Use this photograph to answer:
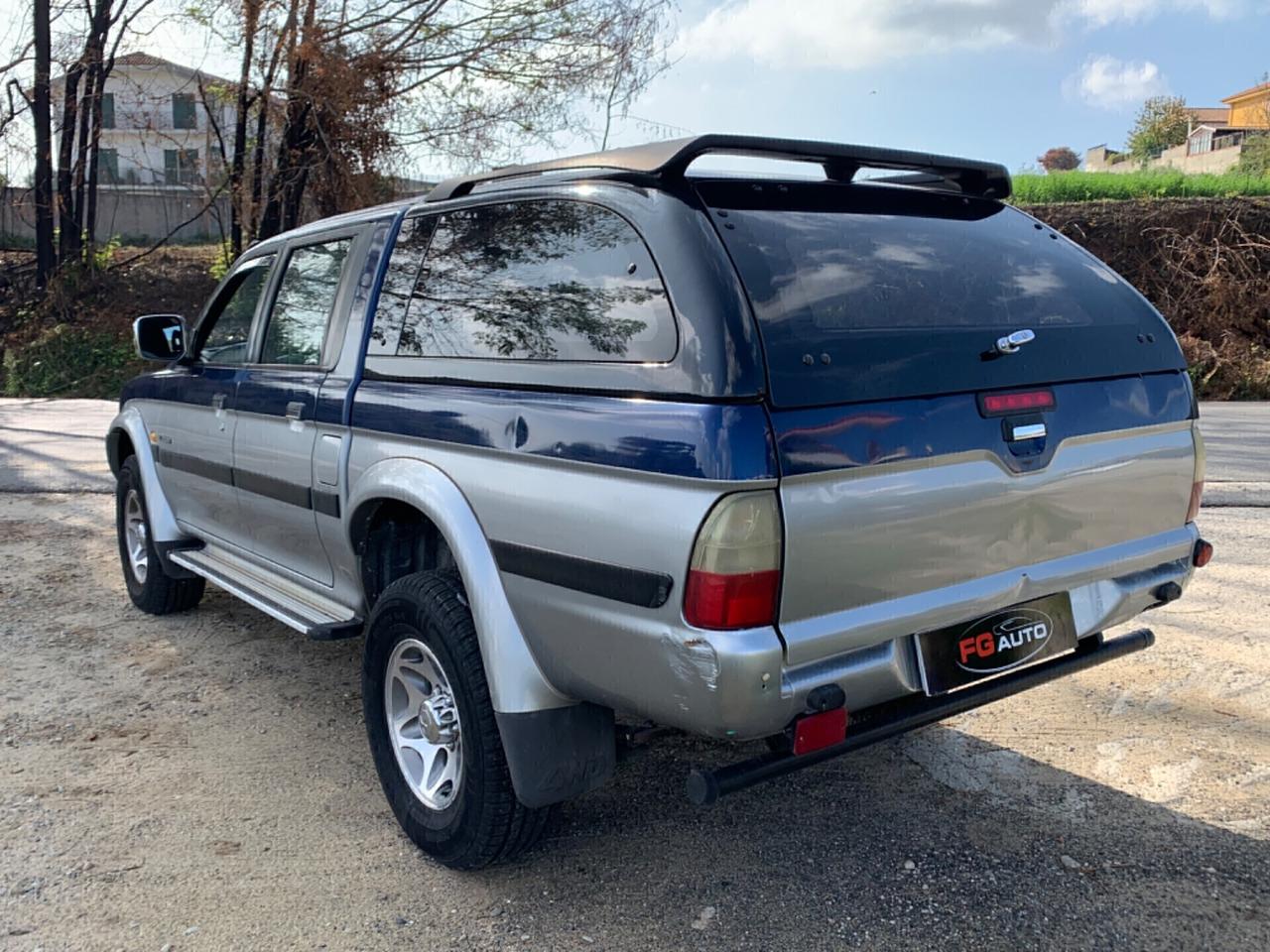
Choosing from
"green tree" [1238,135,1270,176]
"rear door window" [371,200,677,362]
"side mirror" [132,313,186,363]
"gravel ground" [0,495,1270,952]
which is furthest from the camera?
"green tree" [1238,135,1270,176]

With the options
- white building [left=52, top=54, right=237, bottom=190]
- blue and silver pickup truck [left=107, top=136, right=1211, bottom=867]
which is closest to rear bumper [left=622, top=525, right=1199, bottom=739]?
blue and silver pickup truck [left=107, top=136, right=1211, bottom=867]

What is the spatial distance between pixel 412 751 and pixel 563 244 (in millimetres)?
1584

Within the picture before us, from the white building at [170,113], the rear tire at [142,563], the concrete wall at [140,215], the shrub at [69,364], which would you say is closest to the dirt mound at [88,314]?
the shrub at [69,364]

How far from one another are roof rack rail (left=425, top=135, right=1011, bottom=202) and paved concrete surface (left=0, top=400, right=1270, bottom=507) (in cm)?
506

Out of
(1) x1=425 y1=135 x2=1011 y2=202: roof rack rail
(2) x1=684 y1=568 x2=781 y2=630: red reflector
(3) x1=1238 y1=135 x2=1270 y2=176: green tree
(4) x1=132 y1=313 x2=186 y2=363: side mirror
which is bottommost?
(2) x1=684 y1=568 x2=781 y2=630: red reflector

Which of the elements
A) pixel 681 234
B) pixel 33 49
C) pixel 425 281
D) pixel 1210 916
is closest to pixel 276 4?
pixel 33 49

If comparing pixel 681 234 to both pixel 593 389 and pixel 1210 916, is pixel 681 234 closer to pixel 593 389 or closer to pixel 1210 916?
pixel 593 389

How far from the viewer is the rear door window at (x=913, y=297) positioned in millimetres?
2512

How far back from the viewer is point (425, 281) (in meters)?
3.37

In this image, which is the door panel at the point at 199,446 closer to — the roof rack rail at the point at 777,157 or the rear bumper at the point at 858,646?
the roof rack rail at the point at 777,157

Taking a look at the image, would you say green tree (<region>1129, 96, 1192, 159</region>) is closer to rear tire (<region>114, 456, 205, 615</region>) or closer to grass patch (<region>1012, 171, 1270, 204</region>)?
grass patch (<region>1012, 171, 1270, 204</region>)

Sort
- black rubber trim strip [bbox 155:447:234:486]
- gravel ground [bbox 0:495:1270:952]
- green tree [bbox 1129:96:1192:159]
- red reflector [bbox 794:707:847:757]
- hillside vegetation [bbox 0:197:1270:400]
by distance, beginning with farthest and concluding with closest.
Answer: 1. green tree [bbox 1129:96:1192:159]
2. hillside vegetation [bbox 0:197:1270:400]
3. black rubber trim strip [bbox 155:447:234:486]
4. gravel ground [bbox 0:495:1270:952]
5. red reflector [bbox 794:707:847:757]

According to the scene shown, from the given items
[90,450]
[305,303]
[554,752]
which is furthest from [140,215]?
[554,752]

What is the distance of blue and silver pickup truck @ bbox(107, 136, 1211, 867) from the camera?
238cm
